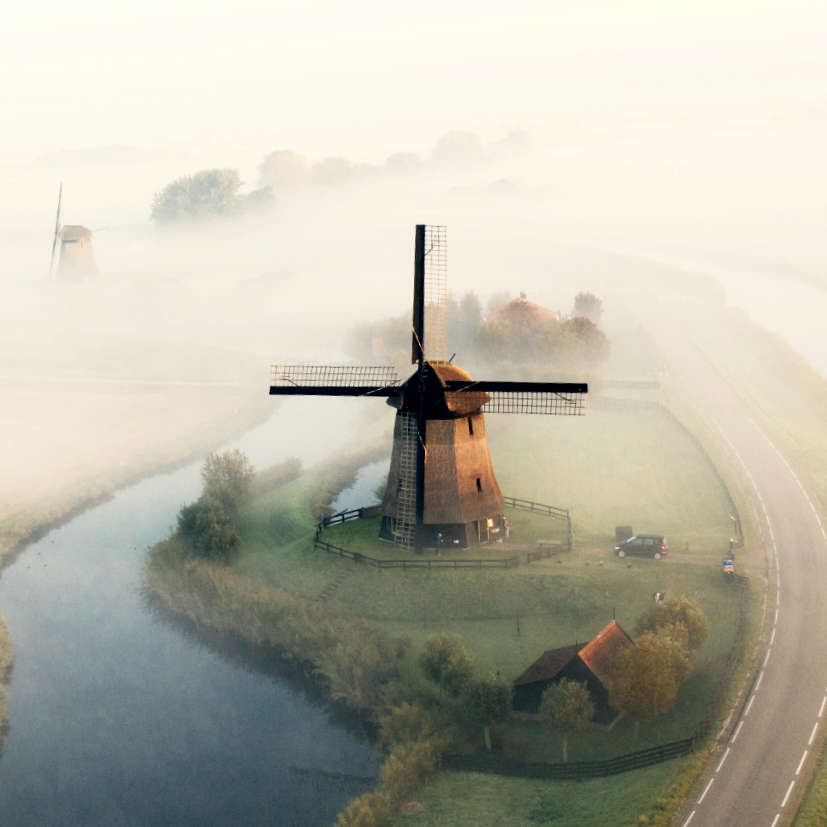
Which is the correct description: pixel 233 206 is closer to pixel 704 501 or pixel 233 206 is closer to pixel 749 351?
pixel 749 351

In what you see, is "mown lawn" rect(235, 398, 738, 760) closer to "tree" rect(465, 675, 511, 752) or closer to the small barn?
the small barn

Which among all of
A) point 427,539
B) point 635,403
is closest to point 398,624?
point 427,539

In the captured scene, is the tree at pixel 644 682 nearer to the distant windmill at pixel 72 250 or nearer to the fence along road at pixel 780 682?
the fence along road at pixel 780 682

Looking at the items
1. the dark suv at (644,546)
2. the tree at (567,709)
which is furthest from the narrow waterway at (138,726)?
the dark suv at (644,546)

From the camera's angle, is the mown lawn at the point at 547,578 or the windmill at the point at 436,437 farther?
the windmill at the point at 436,437

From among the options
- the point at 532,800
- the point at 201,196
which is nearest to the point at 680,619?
the point at 532,800

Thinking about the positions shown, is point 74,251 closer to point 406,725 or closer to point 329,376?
point 329,376
